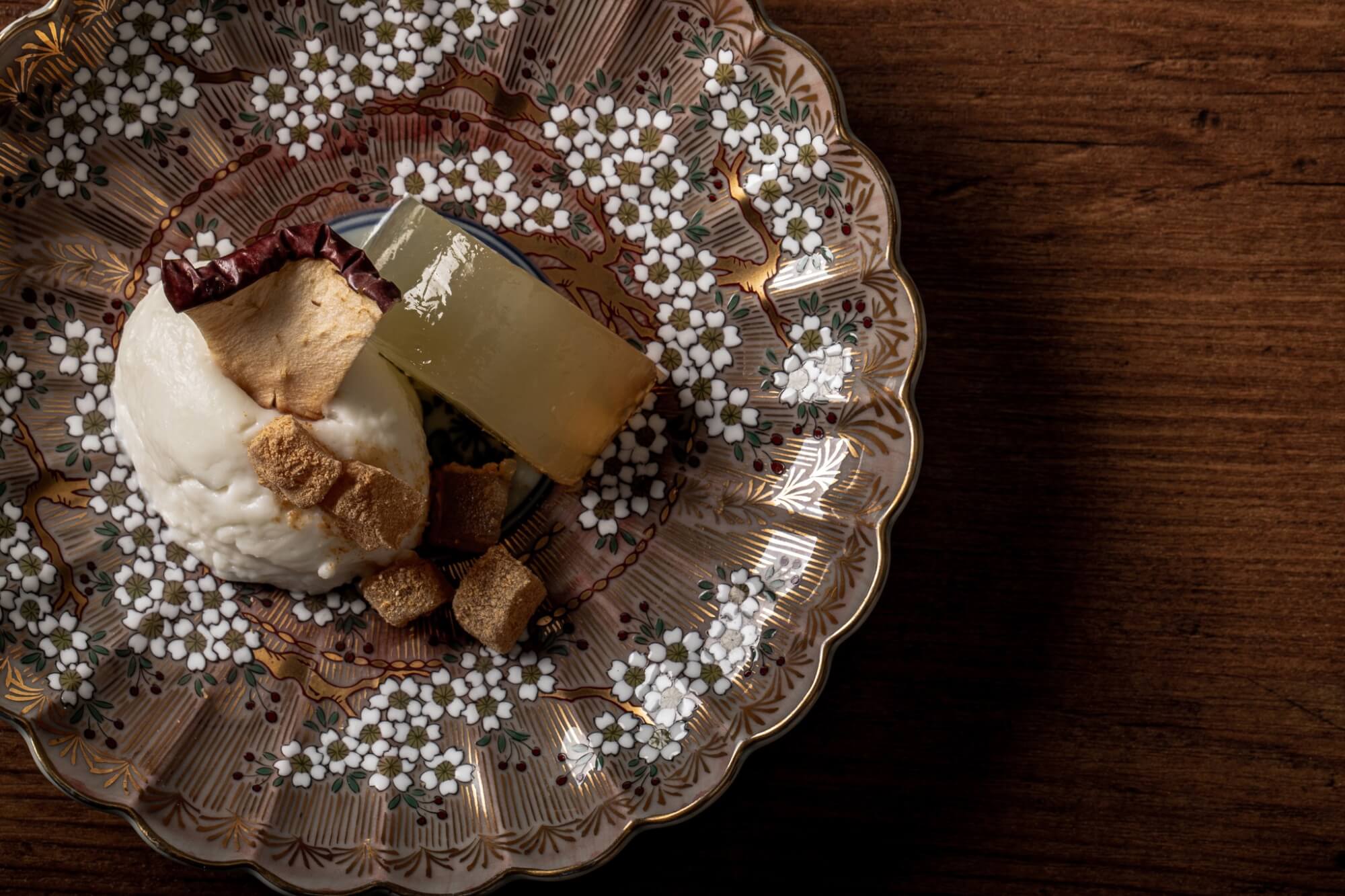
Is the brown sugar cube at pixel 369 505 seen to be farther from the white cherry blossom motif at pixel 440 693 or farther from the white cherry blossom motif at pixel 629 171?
the white cherry blossom motif at pixel 629 171

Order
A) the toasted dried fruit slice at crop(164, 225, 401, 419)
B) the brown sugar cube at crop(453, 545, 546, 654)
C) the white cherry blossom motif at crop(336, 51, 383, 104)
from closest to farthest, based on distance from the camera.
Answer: the toasted dried fruit slice at crop(164, 225, 401, 419) → the brown sugar cube at crop(453, 545, 546, 654) → the white cherry blossom motif at crop(336, 51, 383, 104)

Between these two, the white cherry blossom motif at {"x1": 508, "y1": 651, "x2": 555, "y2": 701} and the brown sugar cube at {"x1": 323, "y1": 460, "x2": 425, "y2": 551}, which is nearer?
the brown sugar cube at {"x1": 323, "y1": 460, "x2": 425, "y2": 551}

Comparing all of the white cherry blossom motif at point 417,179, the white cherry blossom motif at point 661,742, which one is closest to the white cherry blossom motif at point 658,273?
the white cherry blossom motif at point 417,179

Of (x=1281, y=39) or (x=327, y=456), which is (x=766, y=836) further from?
(x=1281, y=39)

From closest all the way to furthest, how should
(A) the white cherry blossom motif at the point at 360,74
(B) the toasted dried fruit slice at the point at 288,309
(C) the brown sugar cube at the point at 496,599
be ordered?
(B) the toasted dried fruit slice at the point at 288,309
(C) the brown sugar cube at the point at 496,599
(A) the white cherry blossom motif at the point at 360,74

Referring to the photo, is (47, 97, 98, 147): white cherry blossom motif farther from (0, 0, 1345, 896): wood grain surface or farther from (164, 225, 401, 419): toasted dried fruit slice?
(0, 0, 1345, 896): wood grain surface

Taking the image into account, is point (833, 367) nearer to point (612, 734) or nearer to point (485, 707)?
point (612, 734)

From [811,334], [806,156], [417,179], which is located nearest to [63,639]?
[417,179]

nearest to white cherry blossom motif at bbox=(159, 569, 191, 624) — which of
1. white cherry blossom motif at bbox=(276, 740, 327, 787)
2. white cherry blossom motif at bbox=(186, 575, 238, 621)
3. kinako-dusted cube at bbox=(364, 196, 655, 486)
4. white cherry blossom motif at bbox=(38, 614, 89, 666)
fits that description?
white cherry blossom motif at bbox=(186, 575, 238, 621)

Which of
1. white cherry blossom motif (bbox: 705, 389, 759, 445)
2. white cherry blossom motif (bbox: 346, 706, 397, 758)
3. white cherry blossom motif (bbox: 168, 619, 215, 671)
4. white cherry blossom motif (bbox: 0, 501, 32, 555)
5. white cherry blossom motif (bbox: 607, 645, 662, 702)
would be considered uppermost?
white cherry blossom motif (bbox: 705, 389, 759, 445)
